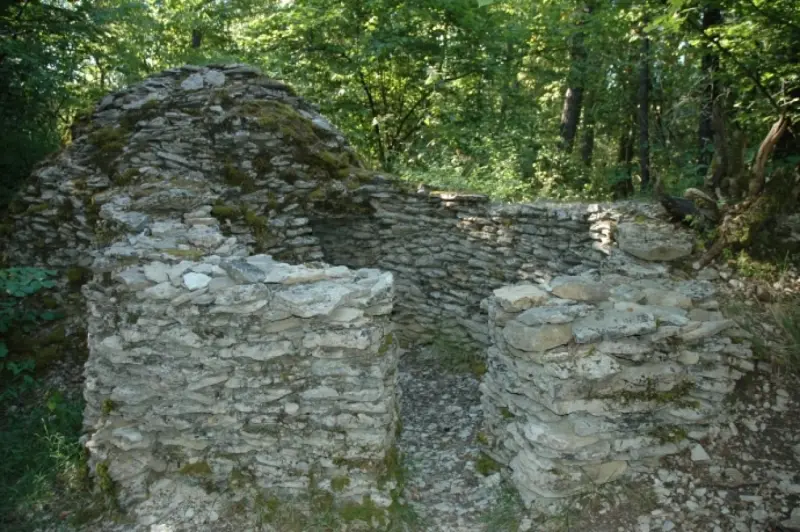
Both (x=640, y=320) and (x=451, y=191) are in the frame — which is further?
(x=451, y=191)

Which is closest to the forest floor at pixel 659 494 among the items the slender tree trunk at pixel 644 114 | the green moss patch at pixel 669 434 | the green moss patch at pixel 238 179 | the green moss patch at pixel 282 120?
the green moss patch at pixel 669 434

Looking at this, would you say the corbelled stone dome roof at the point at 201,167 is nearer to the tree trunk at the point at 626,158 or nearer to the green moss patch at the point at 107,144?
the green moss patch at the point at 107,144

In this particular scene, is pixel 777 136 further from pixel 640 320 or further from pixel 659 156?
pixel 659 156

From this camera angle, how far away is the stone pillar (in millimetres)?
3549

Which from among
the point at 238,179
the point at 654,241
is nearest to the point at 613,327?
the point at 654,241

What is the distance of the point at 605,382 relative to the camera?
3.38m

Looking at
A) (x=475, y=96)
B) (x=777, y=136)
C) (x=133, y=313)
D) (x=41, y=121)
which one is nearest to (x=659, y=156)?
(x=475, y=96)

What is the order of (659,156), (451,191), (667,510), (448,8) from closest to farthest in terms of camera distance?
(667,510) < (451,191) < (448,8) < (659,156)

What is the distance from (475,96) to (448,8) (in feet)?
5.72

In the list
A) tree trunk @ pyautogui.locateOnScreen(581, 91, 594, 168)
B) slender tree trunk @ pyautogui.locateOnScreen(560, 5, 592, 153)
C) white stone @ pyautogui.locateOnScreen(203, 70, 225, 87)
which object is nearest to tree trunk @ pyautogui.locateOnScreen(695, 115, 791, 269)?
slender tree trunk @ pyautogui.locateOnScreen(560, 5, 592, 153)

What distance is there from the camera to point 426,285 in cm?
672

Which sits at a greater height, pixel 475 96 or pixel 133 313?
pixel 475 96

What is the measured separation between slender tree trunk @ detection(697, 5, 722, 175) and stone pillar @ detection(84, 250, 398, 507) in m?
4.51

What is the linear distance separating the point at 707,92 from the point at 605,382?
5.50 m
